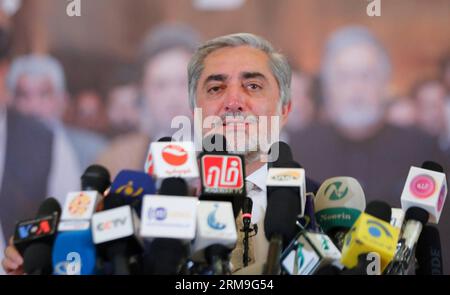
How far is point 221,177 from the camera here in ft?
7.91

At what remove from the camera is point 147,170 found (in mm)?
2525

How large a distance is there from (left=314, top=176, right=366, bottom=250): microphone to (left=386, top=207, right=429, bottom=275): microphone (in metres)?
0.16

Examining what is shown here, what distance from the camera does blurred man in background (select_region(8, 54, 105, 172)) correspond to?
4.35 meters

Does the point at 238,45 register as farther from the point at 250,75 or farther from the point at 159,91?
the point at 159,91

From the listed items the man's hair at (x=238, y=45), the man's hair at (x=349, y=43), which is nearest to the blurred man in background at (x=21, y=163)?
the man's hair at (x=238, y=45)

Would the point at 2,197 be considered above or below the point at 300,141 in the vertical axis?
below

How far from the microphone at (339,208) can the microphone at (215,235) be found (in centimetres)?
50

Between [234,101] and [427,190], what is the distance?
1.04m

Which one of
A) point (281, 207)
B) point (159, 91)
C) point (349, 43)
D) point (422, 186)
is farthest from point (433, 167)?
point (159, 91)

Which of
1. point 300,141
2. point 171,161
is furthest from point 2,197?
point 171,161

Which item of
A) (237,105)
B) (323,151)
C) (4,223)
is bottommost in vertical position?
(4,223)

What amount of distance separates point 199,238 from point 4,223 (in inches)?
92.9

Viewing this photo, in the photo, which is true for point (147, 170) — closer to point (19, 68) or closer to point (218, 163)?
point (218, 163)

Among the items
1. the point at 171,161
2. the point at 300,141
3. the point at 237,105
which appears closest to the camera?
the point at 171,161
